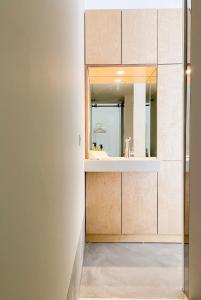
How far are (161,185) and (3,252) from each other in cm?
277

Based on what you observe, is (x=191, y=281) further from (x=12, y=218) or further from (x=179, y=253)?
(x=12, y=218)

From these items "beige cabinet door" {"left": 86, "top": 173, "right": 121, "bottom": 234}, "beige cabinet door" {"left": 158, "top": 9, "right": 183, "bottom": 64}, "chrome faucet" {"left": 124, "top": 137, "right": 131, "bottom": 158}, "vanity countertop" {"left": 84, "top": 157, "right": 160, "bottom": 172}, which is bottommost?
"beige cabinet door" {"left": 86, "top": 173, "right": 121, "bottom": 234}

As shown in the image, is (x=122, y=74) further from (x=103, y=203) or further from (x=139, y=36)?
(x=103, y=203)

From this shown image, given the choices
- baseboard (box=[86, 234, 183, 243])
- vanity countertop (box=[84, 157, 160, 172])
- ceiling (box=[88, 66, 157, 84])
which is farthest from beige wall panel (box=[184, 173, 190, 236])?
ceiling (box=[88, 66, 157, 84])

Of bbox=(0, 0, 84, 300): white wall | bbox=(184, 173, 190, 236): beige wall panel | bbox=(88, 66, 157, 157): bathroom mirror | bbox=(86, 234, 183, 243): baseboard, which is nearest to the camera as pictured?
bbox=(0, 0, 84, 300): white wall

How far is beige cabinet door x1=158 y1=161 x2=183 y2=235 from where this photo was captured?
10.3 ft

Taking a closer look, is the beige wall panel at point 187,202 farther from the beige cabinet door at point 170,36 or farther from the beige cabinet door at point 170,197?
the beige cabinet door at point 170,36

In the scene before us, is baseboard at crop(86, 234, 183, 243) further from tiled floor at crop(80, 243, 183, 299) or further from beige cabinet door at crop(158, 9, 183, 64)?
beige cabinet door at crop(158, 9, 183, 64)

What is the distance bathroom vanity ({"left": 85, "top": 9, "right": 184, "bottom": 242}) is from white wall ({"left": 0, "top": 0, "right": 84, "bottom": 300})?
1922 millimetres

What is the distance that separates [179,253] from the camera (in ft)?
9.45

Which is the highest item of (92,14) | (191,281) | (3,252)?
(92,14)

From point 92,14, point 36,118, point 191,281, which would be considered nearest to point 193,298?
point 191,281

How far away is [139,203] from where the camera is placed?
3.18 meters

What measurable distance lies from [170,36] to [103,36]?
2.39ft
